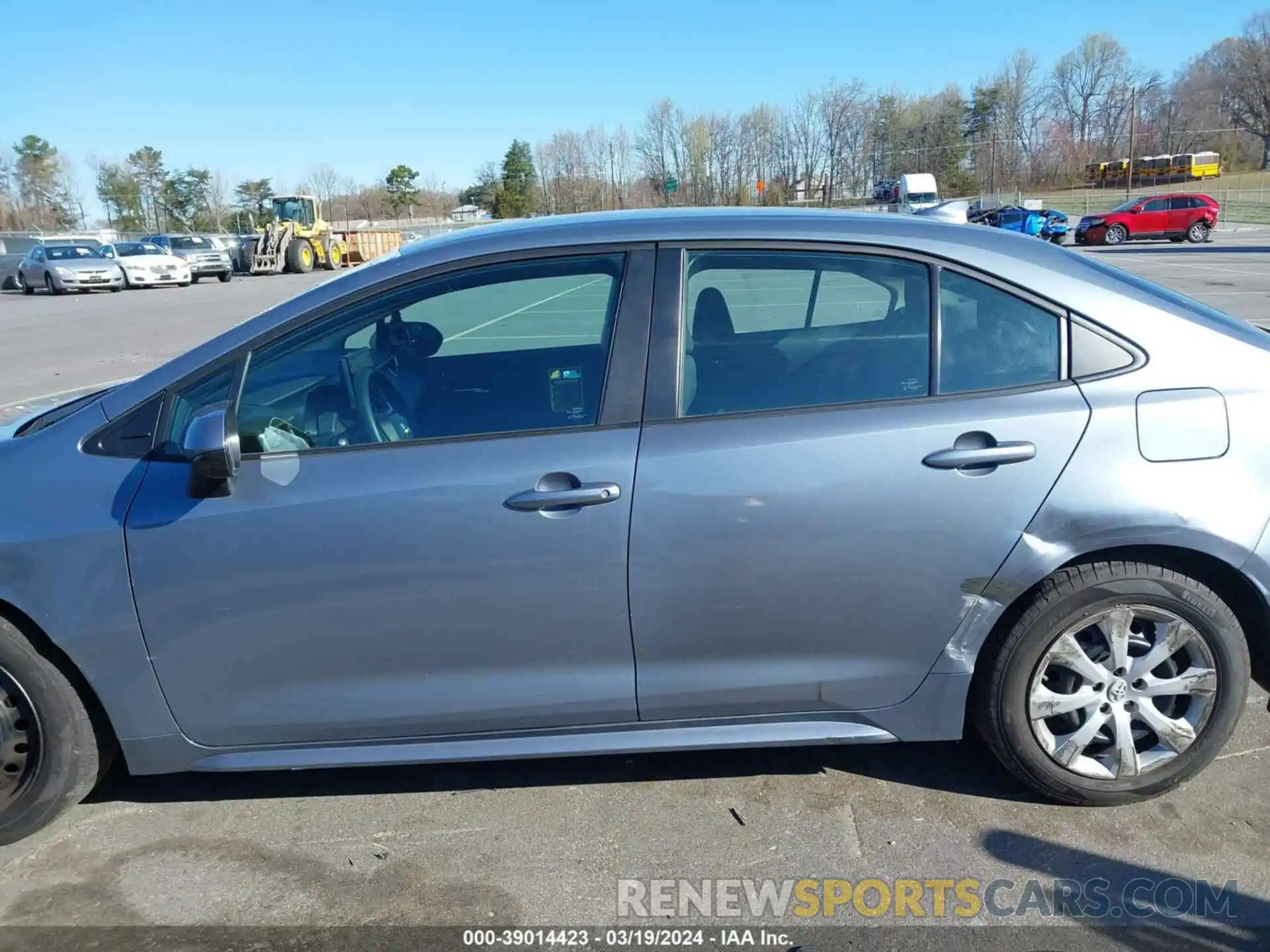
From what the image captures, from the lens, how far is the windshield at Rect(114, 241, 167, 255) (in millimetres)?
30188

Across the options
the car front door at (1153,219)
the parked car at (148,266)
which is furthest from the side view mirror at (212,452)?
the car front door at (1153,219)

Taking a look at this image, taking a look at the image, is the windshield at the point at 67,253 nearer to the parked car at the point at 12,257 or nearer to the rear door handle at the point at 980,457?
the parked car at the point at 12,257

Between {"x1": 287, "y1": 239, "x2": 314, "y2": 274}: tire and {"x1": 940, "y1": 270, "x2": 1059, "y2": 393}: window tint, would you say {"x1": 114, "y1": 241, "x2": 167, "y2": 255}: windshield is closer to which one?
{"x1": 287, "y1": 239, "x2": 314, "y2": 274}: tire

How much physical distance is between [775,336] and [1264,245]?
39.0 meters

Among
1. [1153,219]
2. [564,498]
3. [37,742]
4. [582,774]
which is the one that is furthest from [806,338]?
[1153,219]

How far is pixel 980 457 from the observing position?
251 cm

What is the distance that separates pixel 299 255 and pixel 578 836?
38.7 metres

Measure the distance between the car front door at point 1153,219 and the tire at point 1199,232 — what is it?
0.90 meters

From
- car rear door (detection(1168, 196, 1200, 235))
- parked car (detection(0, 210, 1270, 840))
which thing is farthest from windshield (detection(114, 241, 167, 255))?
car rear door (detection(1168, 196, 1200, 235))

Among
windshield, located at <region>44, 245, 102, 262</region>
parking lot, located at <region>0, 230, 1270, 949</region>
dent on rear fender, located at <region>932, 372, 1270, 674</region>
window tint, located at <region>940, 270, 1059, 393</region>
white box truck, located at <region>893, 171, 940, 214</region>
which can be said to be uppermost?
white box truck, located at <region>893, 171, 940, 214</region>

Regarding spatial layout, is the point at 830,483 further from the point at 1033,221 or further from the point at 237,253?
the point at 1033,221

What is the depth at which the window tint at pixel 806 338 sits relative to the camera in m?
2.62

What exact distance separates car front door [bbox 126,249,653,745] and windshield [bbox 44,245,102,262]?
101 ft

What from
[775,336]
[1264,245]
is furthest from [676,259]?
[1264,245]
